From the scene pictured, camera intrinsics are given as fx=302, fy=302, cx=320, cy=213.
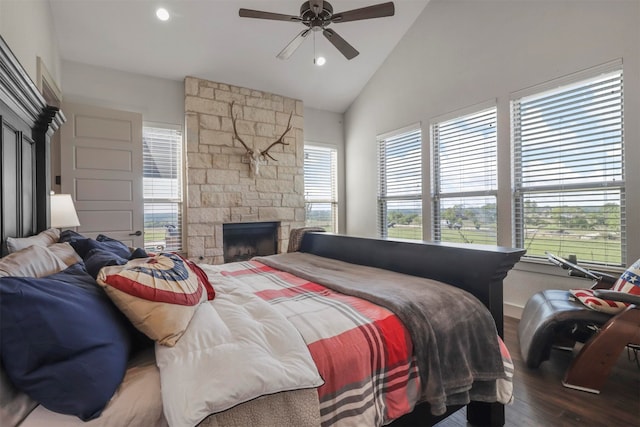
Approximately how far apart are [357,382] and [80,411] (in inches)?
30.6

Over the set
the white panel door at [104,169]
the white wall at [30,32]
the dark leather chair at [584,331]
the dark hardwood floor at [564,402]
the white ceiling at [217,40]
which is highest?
the white ceiling at [217,40]

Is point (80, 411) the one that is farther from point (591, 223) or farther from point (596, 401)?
point (591, 223)

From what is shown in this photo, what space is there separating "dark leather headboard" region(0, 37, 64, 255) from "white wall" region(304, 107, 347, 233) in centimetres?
372

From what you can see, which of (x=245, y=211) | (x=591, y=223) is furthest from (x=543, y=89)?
(x=245, y=211)

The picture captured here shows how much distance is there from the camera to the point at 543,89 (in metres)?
3.00

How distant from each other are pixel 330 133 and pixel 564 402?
189 inches

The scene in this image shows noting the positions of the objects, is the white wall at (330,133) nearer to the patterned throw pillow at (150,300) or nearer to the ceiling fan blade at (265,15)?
the ceiling fan blade at (265,15)

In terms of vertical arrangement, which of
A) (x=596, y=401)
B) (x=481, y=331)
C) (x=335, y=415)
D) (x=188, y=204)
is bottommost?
(x=596, y=401)

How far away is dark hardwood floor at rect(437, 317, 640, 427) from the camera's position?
1636mm

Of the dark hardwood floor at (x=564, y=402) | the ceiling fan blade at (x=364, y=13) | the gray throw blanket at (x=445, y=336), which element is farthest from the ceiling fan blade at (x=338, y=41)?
the dark hardwood floor at (x=564, y=402)

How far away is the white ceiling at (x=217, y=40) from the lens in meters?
3.25

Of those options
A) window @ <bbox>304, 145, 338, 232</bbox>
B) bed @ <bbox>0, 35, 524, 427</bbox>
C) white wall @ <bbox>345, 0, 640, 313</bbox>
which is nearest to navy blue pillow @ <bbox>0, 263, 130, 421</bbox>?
bed @ <bbox>0, 35, 524, 427</bbox>

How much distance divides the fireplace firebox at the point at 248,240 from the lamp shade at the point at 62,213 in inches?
76.9

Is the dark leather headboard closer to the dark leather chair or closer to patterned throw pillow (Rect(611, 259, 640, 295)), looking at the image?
the dark leather chair
